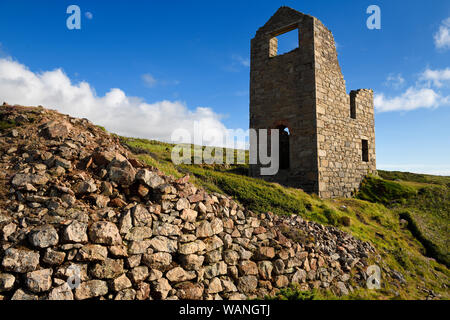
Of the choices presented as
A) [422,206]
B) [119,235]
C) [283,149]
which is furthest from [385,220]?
[119,235]

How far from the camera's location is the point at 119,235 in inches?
173

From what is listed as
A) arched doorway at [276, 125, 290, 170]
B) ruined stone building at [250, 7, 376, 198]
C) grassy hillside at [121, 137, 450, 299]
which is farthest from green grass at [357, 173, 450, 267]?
arched doorway at [276, 125, 290, 170]

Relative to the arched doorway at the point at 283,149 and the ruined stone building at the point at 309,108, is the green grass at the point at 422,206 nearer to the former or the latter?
the ruined stone building at the point at 309,108

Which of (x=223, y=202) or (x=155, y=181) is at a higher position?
(x=155, y=181)

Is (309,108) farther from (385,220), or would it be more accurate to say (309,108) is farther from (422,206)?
(422,206)

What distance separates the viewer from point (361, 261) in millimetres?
7270

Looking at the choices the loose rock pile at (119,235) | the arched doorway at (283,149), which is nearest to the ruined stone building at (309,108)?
the arched doorway at (283,149)

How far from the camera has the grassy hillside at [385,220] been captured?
7188 mm

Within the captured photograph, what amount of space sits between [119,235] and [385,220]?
35.9 feet

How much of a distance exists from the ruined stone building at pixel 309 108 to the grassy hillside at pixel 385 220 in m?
1.72

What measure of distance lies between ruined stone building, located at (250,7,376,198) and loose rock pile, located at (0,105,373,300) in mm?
5951
